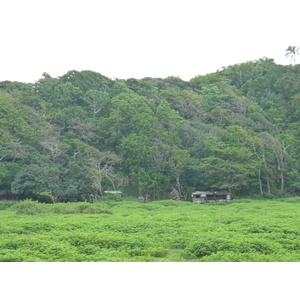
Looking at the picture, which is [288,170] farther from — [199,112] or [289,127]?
[199,112]

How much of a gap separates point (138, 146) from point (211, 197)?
31.0 ft

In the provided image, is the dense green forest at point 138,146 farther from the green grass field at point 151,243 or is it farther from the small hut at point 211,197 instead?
the green grass field at point 151,243

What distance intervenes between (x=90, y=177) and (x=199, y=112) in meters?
19.6

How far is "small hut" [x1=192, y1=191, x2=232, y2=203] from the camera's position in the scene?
34875 mm

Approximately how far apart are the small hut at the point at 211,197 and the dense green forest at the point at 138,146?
810 millimetres

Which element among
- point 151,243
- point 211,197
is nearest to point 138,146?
point 211,197

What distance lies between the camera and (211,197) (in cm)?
3622

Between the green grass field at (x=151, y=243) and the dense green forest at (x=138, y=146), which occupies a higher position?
the dense green forest at (x=138, y=146)

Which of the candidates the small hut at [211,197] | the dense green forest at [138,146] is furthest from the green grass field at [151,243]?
the small hut at [211,197]

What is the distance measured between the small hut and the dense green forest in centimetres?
81

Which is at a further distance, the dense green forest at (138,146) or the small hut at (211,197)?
the small hut at (211,197)

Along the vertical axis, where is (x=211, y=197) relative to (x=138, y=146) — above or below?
below

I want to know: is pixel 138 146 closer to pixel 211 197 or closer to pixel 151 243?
pixel 211 197

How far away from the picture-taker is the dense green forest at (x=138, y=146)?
3447 centimetres
